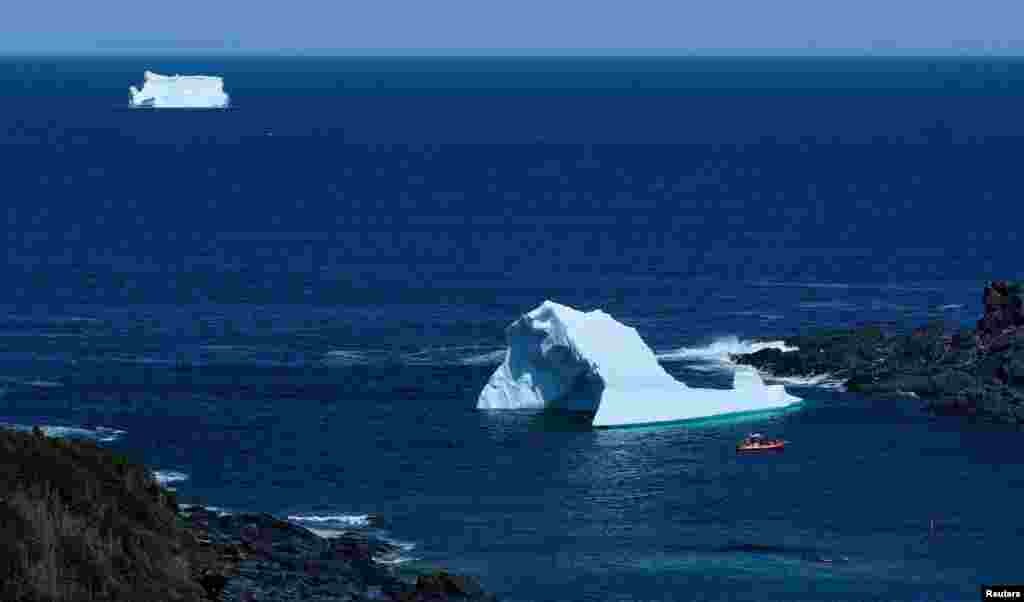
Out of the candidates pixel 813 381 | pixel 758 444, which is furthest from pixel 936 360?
pixel 758 444

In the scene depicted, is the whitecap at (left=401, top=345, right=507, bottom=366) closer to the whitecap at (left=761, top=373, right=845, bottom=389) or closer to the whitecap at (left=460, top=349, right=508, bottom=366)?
the whitecap at (left=460, top=349, right=508, bottom=366)

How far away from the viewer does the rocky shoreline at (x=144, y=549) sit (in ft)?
130

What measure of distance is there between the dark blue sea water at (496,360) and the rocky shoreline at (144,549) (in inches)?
179

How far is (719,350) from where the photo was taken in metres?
94.1

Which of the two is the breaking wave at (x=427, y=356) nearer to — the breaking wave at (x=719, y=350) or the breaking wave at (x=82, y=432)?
the breaking wave at (x=719, y=350)

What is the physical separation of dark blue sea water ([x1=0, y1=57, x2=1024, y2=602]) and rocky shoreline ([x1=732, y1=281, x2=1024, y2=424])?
6.57ft

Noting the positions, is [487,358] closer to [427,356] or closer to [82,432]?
[427,356]

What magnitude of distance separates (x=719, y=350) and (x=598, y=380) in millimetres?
15474

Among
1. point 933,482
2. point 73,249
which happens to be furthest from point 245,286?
point 933,482

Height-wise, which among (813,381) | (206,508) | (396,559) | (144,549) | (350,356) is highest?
(144,549)

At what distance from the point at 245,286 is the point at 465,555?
179 ft

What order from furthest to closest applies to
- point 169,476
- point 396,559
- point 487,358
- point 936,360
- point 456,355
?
point 456,355 → point 487,358 → point 936,360 → point 169,476 → point 396,559

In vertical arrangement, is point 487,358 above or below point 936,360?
below

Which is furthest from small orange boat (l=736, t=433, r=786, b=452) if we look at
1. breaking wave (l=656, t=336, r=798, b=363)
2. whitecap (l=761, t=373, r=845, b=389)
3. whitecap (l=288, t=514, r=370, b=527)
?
breaking wave (l=656, t=336, r=798, b=363)
